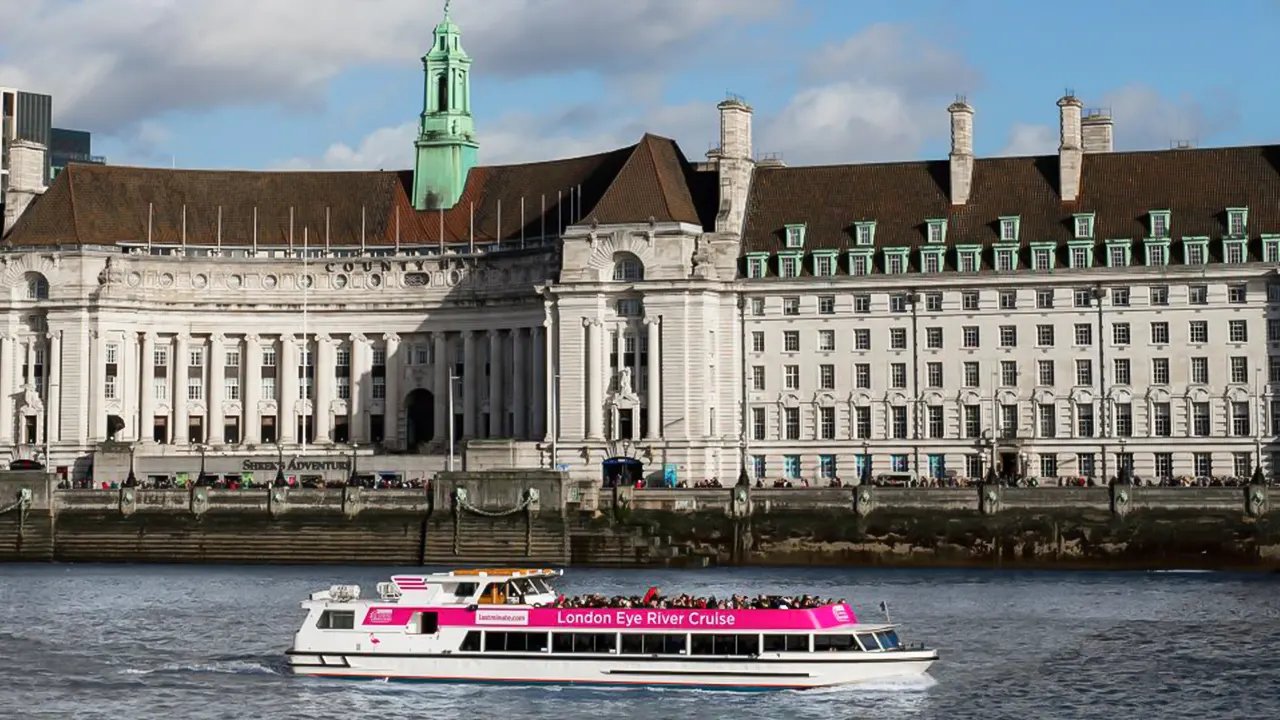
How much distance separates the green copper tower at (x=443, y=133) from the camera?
6867 inches

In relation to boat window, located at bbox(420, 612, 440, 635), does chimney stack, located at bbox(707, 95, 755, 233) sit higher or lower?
higher

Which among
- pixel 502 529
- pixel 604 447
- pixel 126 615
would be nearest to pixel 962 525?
pixel 502 529

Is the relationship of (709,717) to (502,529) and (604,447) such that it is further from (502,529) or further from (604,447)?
(604,447)

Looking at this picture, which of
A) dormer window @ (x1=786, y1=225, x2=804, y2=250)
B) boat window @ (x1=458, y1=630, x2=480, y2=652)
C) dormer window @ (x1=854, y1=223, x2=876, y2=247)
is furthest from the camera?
dormer window @ (x1=786, y1=225, x2=804, y2=250)

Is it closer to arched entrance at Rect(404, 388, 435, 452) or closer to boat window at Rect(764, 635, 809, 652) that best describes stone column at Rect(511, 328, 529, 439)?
arched entrance at Rect(404, 388, 435, 452)

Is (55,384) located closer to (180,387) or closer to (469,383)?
(180,387)

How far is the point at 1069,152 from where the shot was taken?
146 metres

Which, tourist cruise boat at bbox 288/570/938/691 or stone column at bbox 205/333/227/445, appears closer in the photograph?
tourist cruise boat at bbox 288/570/938/691

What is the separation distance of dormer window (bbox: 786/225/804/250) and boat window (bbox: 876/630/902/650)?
72.3 meters

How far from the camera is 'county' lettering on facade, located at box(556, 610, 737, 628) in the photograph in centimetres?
7731

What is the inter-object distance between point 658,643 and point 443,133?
334 feet

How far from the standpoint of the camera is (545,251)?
16088 cm

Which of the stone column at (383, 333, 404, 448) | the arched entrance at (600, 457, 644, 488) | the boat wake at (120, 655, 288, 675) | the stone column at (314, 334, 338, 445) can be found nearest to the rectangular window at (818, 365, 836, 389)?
the arched entrance at (600, 457, 644, 488)

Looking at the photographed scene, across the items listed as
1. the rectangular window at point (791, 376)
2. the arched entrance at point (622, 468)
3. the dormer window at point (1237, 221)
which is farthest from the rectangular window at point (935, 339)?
the arched entrance at point (622, 468)
